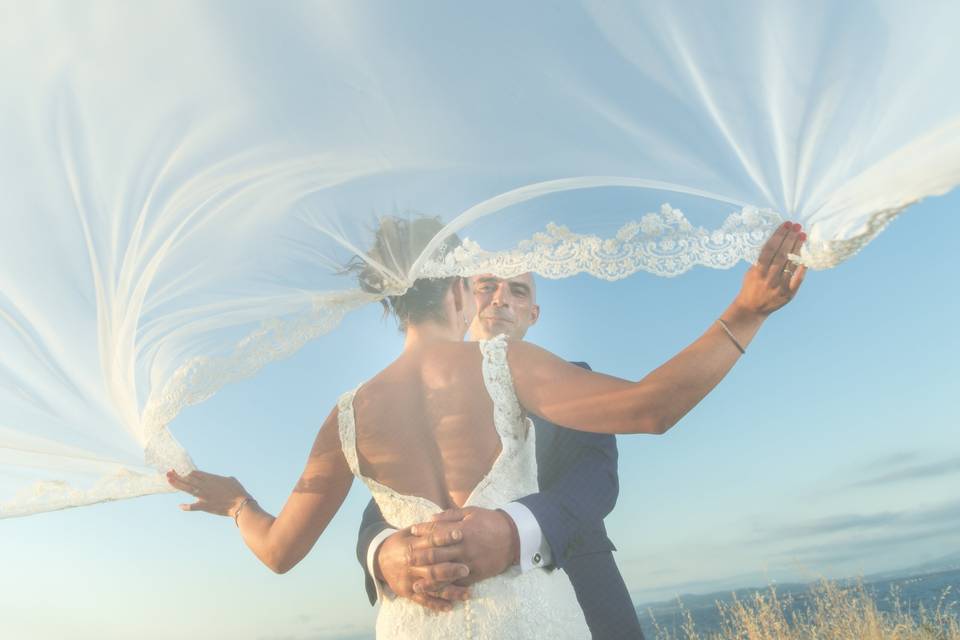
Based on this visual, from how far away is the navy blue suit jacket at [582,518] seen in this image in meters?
2.84

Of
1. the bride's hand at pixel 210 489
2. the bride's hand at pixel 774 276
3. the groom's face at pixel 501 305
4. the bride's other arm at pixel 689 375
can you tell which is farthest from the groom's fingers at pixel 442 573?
the groom's face at pixel 501 305

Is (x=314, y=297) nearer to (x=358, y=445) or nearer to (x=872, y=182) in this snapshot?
(x=358, y=445)

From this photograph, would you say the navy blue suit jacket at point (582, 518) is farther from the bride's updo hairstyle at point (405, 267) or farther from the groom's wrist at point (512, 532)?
the bride's updo hairstyle at point (405, 267)

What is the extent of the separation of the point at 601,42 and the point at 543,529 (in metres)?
1.62

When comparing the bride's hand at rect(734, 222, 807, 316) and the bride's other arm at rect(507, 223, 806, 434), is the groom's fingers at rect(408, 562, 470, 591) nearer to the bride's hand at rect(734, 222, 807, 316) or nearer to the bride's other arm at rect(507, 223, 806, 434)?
the bride's other arm at rect(507, 223, 806, 434)

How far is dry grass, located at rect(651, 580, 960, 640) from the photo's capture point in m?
7.43

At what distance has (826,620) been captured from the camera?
25.2ft

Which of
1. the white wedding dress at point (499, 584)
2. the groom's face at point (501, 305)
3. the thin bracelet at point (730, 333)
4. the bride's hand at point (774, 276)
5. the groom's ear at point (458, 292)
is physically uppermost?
the groom's face at point (501, 305)

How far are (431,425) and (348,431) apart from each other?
336mm

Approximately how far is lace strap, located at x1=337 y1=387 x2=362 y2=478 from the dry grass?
5300mm

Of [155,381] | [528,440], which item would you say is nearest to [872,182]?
[528,440]

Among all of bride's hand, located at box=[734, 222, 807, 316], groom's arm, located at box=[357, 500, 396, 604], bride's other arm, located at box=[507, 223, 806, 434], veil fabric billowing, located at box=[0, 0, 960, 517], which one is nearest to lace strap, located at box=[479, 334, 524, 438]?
bride's other arm, located at box=[507, 223, 806, 434]

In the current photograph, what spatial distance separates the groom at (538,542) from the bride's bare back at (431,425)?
200 millimetres

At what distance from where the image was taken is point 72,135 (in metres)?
3.41
